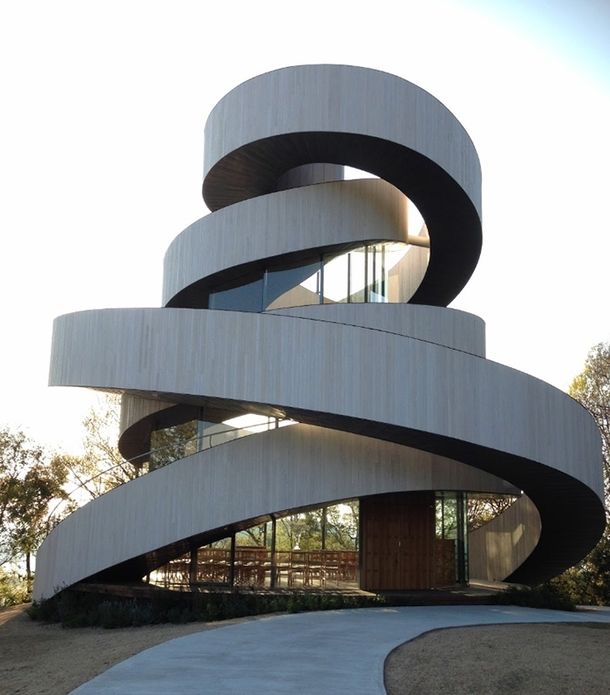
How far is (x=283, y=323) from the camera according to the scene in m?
14.7

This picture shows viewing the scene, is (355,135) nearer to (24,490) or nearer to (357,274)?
(357,274)

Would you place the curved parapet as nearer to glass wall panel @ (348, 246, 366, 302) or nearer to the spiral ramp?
the spiral ramp

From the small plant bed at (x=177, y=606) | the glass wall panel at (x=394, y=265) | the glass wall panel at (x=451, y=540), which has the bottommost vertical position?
the small plant bed at (x=177, y=606)

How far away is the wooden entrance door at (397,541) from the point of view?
17.3 m

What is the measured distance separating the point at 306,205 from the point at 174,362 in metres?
5.25

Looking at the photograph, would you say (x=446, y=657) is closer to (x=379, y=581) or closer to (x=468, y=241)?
(x=379, y=581)

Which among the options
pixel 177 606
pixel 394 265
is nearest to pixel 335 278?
pixel 394 265

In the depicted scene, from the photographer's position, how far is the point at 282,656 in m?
9.42

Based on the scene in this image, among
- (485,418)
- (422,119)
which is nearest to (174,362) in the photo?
(485,418)

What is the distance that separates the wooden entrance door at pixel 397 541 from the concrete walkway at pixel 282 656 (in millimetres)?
3297

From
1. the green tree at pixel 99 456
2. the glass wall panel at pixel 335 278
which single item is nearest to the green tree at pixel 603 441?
the glass wall panel at pixel 335 278

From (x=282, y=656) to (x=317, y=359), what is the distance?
6107 millimetres

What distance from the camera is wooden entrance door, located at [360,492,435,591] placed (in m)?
17.3

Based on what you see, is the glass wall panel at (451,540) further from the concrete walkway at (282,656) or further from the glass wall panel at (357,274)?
the glass wall panel at (357,274)
